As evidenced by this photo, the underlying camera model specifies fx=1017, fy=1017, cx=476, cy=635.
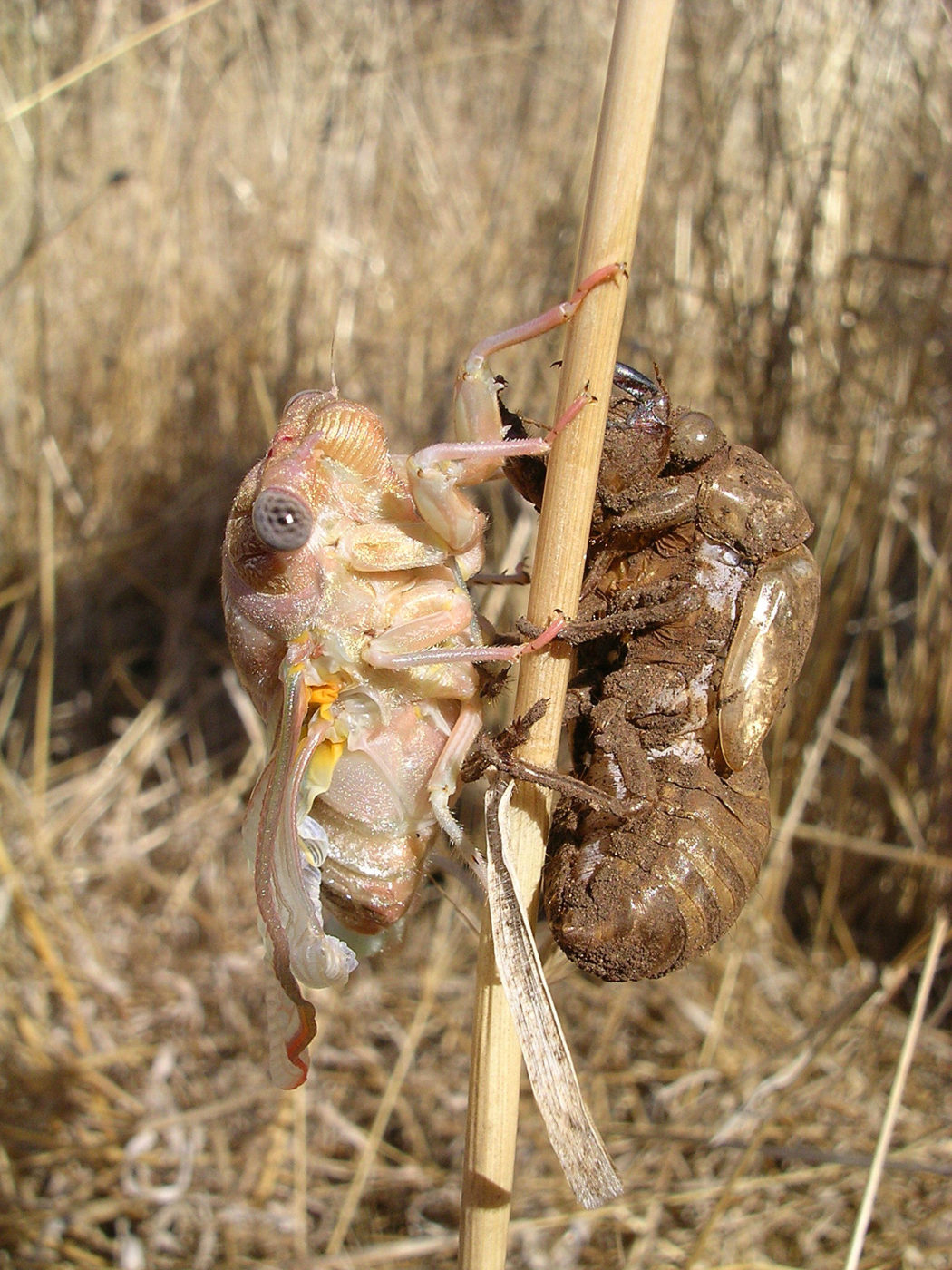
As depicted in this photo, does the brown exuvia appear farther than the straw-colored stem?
Yes

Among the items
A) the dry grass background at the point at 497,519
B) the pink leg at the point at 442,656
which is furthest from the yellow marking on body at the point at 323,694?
the dry grass background at the point at 497,519

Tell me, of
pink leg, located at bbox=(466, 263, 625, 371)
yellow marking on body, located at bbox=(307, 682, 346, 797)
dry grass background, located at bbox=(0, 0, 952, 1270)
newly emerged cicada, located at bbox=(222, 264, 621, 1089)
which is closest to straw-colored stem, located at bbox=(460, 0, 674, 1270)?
pink leg, located at bbox=(466, 263, 625, 371)

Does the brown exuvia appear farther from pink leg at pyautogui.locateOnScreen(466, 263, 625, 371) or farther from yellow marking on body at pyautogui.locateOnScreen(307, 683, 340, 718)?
yellow marking on body at pyautogui.locateOnScreen(307, 683, 340, 718)

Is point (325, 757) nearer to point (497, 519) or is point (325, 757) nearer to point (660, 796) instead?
point (660, 796)

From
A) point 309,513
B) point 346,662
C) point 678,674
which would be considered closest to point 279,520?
point 309,513

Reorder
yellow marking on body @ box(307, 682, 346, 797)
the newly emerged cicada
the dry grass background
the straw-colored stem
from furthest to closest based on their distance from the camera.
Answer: the dry grass background
yellow marking on body @ box(307, 682, 346, 797)
the newly emerged cicada
the straw-colored stem

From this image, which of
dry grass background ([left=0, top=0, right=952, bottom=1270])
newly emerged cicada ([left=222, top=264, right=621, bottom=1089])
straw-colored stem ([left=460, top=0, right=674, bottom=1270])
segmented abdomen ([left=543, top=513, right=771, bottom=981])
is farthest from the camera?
dry grass background ([left=0, top=0, right=952, bottom=1270])

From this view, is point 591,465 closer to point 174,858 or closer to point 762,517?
point 762,517
